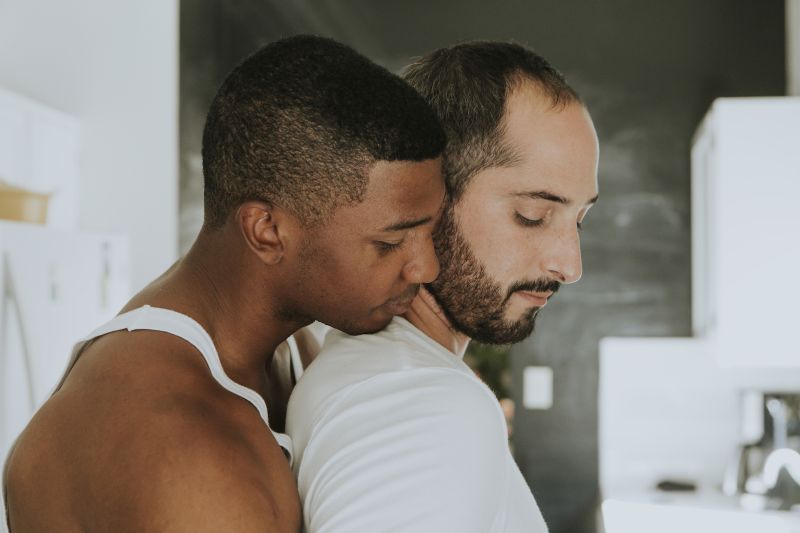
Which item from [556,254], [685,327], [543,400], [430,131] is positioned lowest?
[543,400]

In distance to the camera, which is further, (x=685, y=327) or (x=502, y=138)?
(x=685, y=327)

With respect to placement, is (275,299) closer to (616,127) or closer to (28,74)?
(616,127)

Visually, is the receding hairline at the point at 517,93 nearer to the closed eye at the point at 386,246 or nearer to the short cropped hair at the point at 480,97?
the short cropped hair at the point at 480,97

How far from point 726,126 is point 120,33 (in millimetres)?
2499

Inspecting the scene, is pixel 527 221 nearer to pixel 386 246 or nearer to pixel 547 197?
pixel 547 197

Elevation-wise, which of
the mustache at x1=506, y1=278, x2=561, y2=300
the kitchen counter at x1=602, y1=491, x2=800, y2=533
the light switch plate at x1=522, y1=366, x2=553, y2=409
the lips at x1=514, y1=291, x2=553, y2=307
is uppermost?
the mustache at x1=506, y1=278, x2=561, y2=300

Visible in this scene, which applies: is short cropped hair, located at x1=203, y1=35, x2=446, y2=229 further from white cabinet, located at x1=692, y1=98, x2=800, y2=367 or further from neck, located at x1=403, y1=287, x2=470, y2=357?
white cabinet, located at x1=692, y1=98, x2=800, y2=367

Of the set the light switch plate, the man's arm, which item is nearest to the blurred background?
the light switch plate

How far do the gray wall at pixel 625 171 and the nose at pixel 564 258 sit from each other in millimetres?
2566

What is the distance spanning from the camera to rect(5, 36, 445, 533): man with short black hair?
746 millimetres

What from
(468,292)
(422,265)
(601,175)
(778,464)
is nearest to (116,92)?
(601,175)

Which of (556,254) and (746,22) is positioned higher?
(746,22)

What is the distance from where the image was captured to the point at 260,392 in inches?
40.3

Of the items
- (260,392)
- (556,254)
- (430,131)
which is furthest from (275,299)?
(556,254)
